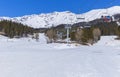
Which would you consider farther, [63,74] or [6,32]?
[6,32]

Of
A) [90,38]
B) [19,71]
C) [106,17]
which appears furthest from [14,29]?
[19,71]

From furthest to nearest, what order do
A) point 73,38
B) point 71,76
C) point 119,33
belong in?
1. point 73,38
2. point 119,33
3. point 71,76

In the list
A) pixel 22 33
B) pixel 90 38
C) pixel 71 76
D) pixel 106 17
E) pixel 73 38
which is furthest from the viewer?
pixel 22 33

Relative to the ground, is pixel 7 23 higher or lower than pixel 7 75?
higher

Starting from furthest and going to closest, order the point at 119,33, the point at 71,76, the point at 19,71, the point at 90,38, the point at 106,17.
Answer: the point at 90,38, the point at 119,33, the point at 106,17, the point at 19,71, the point at 71,76

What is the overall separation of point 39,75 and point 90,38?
13330 cm

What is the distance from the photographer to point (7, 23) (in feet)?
596

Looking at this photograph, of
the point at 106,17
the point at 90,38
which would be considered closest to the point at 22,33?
the point at 90,38

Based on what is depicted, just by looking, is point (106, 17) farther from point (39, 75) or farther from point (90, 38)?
point (90, 38)

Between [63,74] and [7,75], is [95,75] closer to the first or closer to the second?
[63,74]

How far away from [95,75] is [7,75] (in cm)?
400

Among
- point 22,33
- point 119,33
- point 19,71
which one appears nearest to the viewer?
point 19,71

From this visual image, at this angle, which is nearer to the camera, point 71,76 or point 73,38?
point 71,76

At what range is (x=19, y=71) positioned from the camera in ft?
45.2
